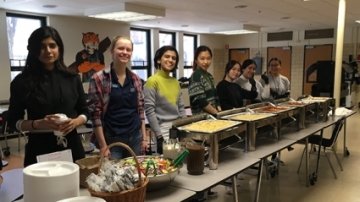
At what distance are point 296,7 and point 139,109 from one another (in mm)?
4860

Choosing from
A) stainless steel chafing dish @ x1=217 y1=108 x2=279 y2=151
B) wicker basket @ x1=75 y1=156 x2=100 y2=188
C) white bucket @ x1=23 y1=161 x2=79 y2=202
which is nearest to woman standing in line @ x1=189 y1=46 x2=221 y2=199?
stainless steel chafing dish @ x1=217 y1=108 x2=279 y2=151

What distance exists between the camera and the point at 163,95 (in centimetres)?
245

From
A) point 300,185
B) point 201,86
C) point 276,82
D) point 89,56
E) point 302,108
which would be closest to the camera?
point 201,86

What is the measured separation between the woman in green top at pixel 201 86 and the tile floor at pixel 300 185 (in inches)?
36.5

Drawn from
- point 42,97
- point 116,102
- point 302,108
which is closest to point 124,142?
point 116,102

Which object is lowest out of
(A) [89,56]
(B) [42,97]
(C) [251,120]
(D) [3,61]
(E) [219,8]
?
(C) [251,120]

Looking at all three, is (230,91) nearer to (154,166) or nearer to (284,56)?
(154,166)

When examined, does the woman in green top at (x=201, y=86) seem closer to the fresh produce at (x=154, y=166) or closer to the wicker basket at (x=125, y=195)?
the fresh produce at (x=154, y=166)

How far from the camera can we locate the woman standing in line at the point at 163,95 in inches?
94.7

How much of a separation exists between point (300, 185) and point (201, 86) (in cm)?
169

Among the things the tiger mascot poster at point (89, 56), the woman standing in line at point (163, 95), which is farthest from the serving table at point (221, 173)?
the tiger mascot poster at point (89, 56)

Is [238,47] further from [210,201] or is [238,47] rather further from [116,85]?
[116,85]

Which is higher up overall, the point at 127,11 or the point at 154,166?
the point at 127,11

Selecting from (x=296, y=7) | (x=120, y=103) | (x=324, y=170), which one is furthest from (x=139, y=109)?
(x=296, y=7)
